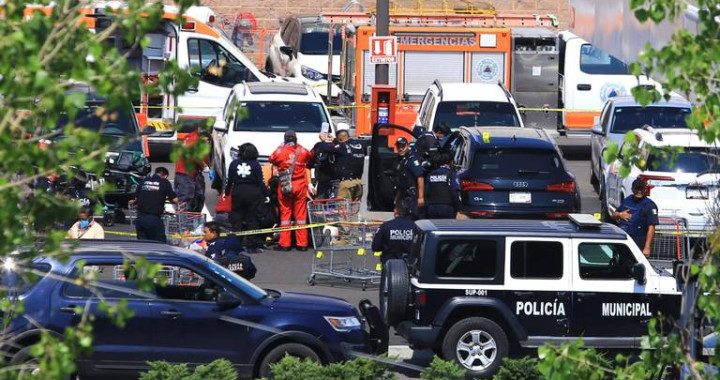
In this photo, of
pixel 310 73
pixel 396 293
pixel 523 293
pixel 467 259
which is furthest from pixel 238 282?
pixel 310 73

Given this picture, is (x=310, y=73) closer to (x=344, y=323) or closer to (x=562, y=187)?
(x=562, y=187)

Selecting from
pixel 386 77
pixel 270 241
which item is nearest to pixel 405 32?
pixel 386 77

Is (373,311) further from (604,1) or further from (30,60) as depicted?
(30,60)

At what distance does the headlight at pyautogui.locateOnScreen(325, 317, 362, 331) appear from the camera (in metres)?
12.3

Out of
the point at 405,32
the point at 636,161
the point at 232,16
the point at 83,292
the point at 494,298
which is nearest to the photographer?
the point at 636,161

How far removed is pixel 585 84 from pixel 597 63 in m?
0.66

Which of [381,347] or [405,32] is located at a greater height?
[405,32]

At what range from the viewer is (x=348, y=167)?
20.0 metres

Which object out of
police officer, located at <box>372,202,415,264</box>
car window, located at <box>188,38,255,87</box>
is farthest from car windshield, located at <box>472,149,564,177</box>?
car window, located at <box>188,38,255,87</box>

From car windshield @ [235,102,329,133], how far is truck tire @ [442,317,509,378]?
31.5 ft

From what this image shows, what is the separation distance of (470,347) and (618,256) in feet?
5.50

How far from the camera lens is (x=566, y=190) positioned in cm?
1862

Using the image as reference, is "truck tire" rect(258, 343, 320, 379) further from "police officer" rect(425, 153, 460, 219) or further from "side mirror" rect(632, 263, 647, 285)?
"police officer" rect(425, 153, 460, 219)

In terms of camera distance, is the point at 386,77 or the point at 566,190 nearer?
the point at 566,190
